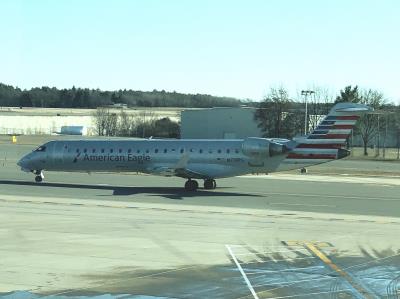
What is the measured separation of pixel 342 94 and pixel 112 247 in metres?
95.8

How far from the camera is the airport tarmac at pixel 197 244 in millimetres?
11648

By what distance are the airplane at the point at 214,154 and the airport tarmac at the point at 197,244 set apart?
6.84ft

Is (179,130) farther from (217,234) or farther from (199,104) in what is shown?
(217,234)

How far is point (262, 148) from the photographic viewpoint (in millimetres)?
33188

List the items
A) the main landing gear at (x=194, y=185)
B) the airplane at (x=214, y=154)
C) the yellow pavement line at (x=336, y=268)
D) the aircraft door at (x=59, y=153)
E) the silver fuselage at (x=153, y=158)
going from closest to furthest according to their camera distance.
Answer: the yellow pavement line at (x=336, y=268), the airplane at (x=214, y=154), the silver fuselage at (x=153, y=158), the main landing gear at (x=194, y=185), the aircraft door at (x=59, y=153)

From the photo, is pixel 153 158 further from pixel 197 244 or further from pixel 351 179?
pixel 197 244

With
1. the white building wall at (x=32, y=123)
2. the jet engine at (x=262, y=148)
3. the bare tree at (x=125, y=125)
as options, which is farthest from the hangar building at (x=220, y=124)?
the jet engine at (x=262, y=148)

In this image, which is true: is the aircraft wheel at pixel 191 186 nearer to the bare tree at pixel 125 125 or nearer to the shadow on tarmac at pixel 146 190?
the shadow on tarmac at pixel 146 190

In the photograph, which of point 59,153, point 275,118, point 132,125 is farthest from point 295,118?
point 59,153

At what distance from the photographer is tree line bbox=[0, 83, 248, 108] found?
125 meters

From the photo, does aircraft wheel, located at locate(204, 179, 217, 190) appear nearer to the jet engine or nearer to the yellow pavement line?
the jet engine

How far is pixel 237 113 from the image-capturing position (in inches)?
3994

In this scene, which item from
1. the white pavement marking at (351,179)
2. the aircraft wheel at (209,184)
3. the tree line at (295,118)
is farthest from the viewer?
the tree line at (295,118)

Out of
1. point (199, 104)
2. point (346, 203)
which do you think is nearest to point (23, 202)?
point (346, 203)
